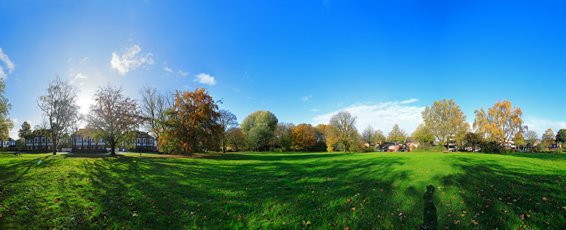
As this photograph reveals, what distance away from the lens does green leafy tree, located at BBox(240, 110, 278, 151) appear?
2141 inches

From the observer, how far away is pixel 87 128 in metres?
24.2

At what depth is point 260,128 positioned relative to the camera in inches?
2137

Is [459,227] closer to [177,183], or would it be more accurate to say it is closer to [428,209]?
[428,209]

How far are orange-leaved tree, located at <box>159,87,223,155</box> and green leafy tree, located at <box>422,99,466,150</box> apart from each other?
47.2m

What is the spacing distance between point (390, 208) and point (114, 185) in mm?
12193

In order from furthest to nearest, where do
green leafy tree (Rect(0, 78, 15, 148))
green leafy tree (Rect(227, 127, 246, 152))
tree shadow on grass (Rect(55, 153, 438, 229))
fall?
1. green leafy tree (Rect(227, 127, 246, 152))
2. green leafy tree (Rect(0, 78, 15, 148))
3. tree shadow on grass (Rect(55, 153, 438, 229))

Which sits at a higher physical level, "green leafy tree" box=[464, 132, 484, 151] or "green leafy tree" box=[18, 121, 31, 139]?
"green leafy tree" box=[18, 121, 31, 139]

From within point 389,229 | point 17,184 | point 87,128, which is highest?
point 87,128

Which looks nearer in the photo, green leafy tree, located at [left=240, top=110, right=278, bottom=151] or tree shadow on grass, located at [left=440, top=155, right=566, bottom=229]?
tree shadow on grass, located at [left=440, top=155, right=566, bottom=229]

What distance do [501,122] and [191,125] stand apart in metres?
59.9

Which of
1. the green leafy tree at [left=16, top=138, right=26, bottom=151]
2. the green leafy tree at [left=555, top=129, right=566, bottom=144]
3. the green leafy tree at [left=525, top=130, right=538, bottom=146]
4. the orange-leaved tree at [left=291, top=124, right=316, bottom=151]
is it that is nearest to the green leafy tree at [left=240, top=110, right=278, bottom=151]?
the orange-leaved tree at [left=291, top=124, right=316, bottom=151]

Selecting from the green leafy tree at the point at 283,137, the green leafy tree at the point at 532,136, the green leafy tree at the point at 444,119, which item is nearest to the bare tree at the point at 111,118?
the green leafy tree at the point at 283,137

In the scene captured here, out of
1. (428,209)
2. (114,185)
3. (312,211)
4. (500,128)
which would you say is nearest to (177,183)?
(114,185)

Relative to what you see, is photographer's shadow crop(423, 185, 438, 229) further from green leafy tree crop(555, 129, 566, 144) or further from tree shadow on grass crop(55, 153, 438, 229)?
green leafy tree crop(555, 129, 566, 144)
